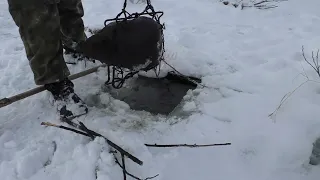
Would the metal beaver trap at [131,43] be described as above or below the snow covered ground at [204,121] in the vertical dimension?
above

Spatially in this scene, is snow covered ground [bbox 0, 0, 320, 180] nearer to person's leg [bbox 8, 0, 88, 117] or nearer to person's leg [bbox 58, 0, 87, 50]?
person's leg [bbox 8, 0, 88, 117]

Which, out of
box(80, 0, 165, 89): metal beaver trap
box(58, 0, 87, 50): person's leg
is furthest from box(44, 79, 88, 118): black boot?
box(58, 0, 87, 50): person's leg

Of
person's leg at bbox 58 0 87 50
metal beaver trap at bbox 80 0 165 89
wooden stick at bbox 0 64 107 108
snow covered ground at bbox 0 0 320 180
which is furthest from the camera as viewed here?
person's leg at bbox 58 0 87 50

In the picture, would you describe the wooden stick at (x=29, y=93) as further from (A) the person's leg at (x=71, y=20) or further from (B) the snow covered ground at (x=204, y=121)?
(A) the person's leg at (x=71, y=20)

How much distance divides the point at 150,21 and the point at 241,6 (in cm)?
216

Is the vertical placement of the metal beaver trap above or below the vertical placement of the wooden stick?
above

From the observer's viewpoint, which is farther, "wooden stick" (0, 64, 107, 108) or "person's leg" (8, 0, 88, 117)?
"wooden stick" (0, 64, 107, 108)

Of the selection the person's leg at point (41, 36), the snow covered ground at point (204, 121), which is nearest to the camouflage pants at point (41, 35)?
the person's leg at point (41, 36)

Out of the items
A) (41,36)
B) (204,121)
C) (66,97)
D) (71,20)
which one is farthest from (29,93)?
(204,121)

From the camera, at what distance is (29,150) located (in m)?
2.08

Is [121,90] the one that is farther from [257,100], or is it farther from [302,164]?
[302,164]

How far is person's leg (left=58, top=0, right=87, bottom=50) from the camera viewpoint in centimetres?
274

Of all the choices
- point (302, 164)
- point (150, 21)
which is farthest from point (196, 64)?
point (302, 164)

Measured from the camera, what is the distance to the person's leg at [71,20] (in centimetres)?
274
